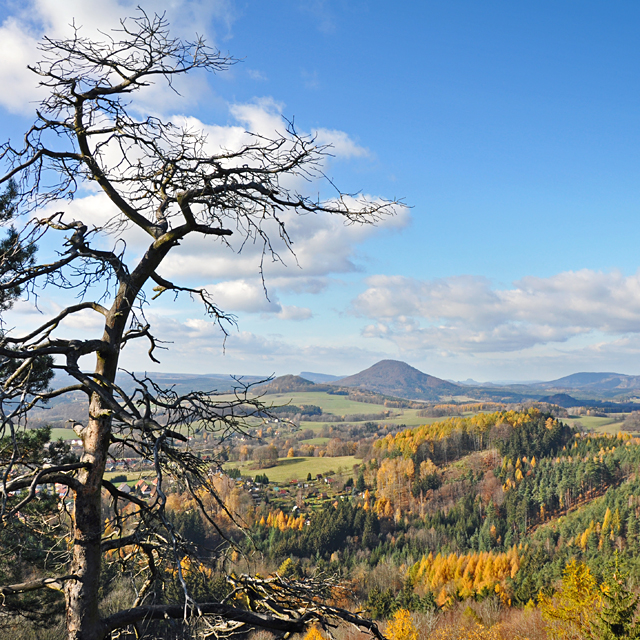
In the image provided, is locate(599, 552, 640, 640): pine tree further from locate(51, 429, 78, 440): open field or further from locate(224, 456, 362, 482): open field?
locate(224, 456, 362, 482): open field

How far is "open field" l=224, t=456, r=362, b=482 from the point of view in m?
112

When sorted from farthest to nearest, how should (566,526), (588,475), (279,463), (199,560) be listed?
(279,463) → (588,475) → (566,526) → (199,560)

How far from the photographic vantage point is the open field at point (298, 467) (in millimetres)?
112044

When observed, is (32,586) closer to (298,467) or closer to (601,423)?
(298,467)

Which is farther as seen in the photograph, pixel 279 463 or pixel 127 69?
pixel 279 463

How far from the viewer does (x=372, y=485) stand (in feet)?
376

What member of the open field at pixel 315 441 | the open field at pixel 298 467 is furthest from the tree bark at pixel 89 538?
the open field at pixel 315 441

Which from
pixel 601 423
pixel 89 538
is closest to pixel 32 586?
pixel 89 538

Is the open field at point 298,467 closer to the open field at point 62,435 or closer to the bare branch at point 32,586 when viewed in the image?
the open field at point 62,435

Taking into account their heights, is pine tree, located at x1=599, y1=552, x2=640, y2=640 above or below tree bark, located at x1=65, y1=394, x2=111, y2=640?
below

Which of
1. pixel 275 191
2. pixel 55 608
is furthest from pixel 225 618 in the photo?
pixel 55 608

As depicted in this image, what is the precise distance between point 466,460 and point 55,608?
13107cm

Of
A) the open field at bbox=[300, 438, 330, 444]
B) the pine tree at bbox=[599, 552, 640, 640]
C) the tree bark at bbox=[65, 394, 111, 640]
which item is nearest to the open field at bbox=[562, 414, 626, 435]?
the open field at bbox=[300, 438, 330, 444]

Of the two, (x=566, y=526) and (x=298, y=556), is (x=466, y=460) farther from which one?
(x=298, y=556)
